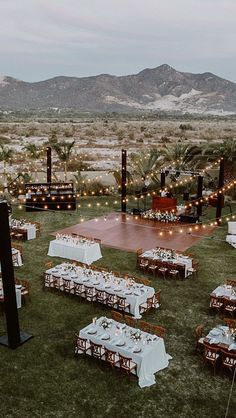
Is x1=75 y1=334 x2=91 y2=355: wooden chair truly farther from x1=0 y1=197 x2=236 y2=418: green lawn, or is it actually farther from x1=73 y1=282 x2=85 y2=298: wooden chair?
x1=73 y1=282 x2=85 y2=298: wooden chair

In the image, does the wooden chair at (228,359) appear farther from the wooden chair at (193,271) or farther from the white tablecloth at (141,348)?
the wooden chair at (193,271)

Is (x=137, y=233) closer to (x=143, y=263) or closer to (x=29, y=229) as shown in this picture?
(x=143, y=263)

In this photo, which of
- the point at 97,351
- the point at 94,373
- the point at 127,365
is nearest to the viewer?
the point at 127,365

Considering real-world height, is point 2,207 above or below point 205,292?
above

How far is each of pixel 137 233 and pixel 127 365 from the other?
12.3 m

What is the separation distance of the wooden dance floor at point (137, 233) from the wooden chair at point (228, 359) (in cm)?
940

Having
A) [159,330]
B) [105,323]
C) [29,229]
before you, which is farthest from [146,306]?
[29,229]

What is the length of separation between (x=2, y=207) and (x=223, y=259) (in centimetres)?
1131

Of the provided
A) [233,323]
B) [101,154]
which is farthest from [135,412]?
[101,154]

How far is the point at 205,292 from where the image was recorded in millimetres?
15750

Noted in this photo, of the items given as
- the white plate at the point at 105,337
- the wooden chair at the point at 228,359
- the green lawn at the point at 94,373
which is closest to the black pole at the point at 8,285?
the green lawn at the point at 94,373

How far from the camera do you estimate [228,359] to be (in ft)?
36.1

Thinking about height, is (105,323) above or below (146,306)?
above

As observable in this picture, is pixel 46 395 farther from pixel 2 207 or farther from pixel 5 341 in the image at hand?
pixel 2 207
